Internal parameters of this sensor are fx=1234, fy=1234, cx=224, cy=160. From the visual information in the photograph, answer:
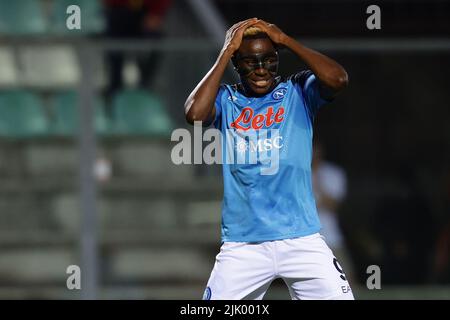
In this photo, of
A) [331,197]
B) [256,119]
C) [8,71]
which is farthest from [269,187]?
[8,71]

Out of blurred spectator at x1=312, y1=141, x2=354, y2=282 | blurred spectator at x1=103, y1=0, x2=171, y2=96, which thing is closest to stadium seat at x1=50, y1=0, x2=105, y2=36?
blurred spectator at x1=103, y1=0, x2=171, y2=96

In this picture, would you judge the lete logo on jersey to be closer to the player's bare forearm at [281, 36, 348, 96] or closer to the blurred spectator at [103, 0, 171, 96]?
the player's bare forearm at [281, 36, 348, 96]

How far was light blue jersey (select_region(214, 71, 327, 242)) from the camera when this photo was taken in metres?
6.50

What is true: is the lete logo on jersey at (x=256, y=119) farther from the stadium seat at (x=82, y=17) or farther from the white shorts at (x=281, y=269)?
the stadium seat at (x=82, y=17)

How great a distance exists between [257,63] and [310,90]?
363 millimetres

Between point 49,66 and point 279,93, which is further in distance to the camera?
point 49,66

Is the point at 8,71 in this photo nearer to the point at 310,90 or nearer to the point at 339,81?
the point at 310,90

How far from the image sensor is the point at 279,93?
6656 millimetres

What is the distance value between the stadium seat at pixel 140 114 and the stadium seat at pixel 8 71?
1402 mm

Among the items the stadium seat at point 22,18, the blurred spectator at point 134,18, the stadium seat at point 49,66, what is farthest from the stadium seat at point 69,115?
the stadium seat at point 22,18

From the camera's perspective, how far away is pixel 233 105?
6.66 metres

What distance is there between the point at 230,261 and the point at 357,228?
440cm

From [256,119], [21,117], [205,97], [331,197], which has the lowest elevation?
[331,197]

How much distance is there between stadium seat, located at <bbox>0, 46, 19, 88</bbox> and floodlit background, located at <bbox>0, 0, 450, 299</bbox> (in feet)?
0.86
